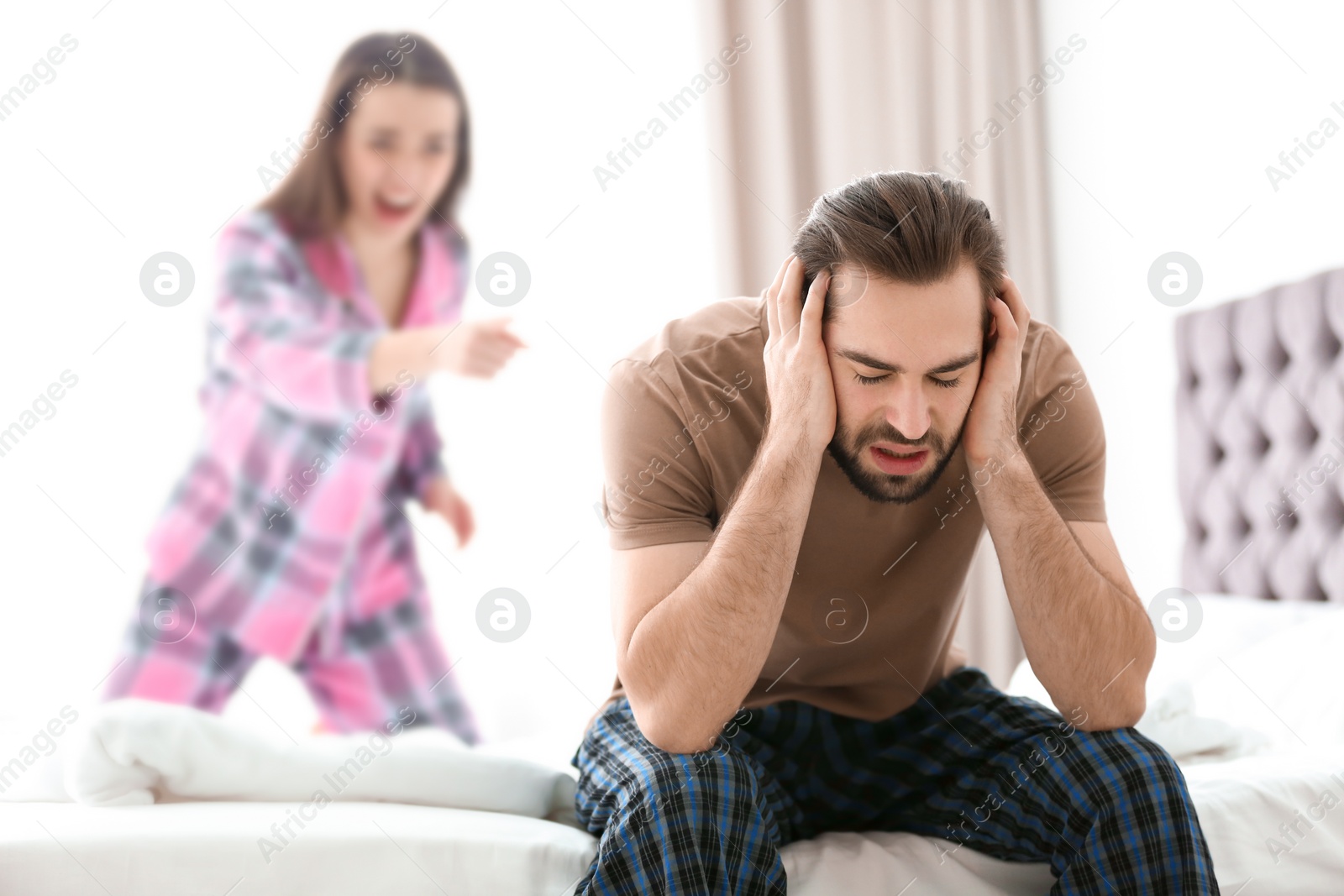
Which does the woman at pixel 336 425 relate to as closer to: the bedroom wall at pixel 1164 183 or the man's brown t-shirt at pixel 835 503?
the man's brown t-shirt at pixel 835 503

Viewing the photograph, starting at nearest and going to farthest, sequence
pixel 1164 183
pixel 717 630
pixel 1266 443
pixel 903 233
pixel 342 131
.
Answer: pixel 717 630 < pixel 903 233 < pixel 1266 443 < pixel 1164 183 < pixel 342 131

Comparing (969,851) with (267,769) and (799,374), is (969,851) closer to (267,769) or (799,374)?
(799,374)

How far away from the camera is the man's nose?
1145 millimetres

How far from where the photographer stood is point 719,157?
262 cm

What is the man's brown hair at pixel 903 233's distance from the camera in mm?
1152

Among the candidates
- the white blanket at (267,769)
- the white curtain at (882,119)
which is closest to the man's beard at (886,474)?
the white blanket at (267,769)

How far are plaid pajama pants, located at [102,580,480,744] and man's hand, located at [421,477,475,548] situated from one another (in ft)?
0.61

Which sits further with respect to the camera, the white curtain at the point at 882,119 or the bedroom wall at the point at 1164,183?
the white curtain at the point at 882,119

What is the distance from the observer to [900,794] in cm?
120

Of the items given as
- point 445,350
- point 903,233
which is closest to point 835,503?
point 903,233

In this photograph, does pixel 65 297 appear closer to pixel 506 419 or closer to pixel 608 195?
pixel 506 419

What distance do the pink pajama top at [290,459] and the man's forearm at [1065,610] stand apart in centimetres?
157

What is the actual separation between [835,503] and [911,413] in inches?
6.4

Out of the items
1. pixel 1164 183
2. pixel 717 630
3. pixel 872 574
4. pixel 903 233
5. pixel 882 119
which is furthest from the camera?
pixel 882 119
